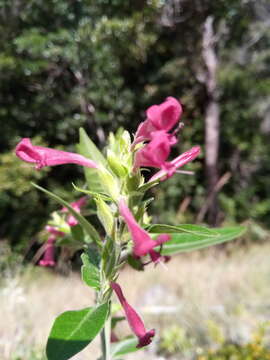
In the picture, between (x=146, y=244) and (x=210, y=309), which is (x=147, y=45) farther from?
(x=146, y=244)

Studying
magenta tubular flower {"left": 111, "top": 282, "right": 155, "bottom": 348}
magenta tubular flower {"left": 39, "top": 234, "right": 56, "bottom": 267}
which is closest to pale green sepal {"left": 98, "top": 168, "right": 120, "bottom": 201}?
magenta tubular flower {"left": 111, "top": 282, "right": 155, "bottom": 348}

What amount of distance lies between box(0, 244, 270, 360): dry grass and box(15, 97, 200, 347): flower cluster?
3.60 ft

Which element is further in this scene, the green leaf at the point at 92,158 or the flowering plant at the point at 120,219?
the green leaf at the point at 92,158

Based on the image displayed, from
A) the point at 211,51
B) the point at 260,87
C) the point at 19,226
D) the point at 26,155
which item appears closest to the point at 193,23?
the point at 211,51

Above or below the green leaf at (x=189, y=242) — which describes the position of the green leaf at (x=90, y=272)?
below

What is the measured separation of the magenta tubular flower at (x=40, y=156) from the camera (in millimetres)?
458

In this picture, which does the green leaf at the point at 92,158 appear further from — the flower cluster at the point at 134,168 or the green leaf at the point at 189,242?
the green leaf at the point at 189,242

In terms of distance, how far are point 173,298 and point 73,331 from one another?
2.76 m

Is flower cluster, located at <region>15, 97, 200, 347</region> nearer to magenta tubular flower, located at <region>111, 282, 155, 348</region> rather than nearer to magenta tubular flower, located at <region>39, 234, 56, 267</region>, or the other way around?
magenta tubular flower, located at <region>111, 282, 155, 348</region>

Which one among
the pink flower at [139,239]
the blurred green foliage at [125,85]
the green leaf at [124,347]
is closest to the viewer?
the pink flower at [139,239]

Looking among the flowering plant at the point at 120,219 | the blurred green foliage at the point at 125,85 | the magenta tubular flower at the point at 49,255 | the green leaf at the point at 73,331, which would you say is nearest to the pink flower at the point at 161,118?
the flowering plant at the point at 120,219

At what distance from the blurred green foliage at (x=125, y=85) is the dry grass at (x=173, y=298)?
2.54ft

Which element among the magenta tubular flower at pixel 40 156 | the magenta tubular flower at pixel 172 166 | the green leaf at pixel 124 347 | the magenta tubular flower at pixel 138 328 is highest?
the magenta tubular flower at pixel 40 156

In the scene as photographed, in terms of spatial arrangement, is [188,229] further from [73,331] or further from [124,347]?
[124,347]
